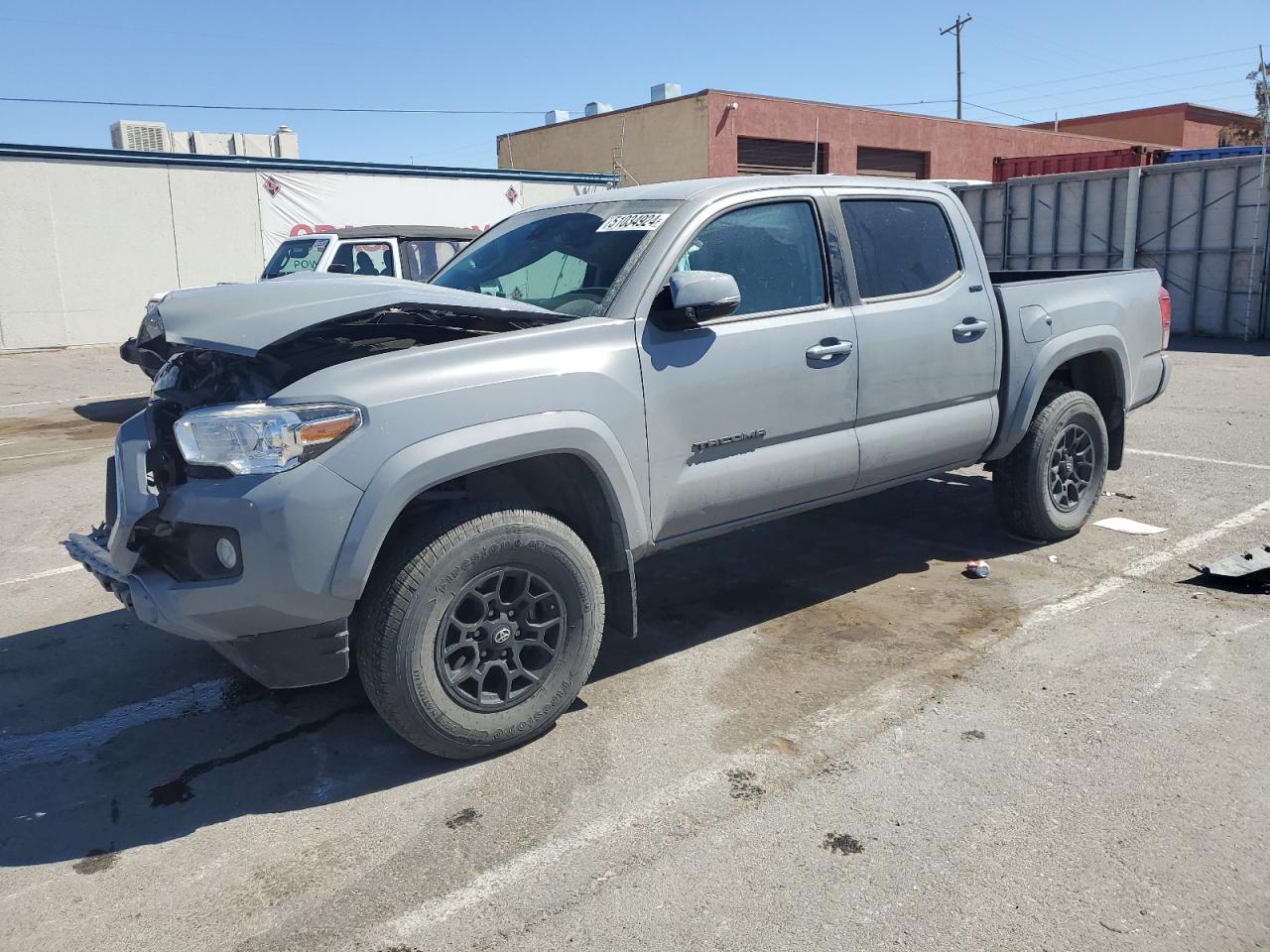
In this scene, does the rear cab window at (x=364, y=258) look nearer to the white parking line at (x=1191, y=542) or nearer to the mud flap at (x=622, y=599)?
the mud flap at (x=622, y=599)

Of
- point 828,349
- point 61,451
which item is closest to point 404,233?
point 61,451

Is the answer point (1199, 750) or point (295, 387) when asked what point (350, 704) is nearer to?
point (295, 387)

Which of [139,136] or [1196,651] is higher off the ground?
[139,136]

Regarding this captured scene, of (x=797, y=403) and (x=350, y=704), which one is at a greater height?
(x=797, y=403)

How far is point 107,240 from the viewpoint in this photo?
20.1m

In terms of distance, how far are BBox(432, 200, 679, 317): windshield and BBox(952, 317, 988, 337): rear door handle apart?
1655mm

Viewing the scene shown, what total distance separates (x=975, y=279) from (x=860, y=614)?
1.81 m

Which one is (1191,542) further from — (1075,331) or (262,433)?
(262,433)

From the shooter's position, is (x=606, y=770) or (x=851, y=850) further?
(x=606, y=770)

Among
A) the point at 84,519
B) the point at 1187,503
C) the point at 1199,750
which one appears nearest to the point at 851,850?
the point at 1199,750

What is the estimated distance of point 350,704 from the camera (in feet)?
13.4

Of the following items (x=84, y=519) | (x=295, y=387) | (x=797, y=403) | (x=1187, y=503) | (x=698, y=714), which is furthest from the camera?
(x=84, y=519)

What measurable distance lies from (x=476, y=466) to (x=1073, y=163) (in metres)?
23.3

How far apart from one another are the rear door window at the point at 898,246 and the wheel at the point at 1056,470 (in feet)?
3.55
